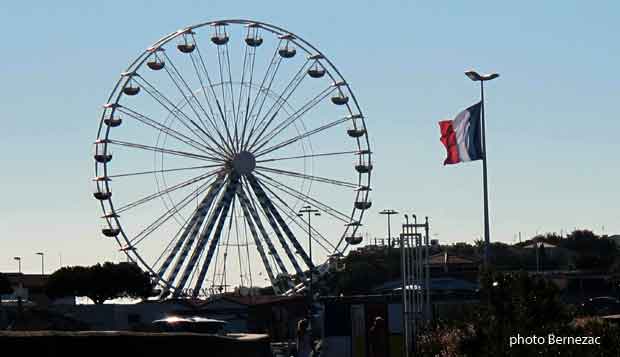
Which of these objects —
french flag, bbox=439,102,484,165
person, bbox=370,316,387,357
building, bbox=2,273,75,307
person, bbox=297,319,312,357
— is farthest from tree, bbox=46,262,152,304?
person, bbox=297,319,312,357

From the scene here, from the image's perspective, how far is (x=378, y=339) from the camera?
36.7 meters

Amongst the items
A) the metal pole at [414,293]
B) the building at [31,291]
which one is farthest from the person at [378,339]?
the building at [31,291]

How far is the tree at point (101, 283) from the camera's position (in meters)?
107

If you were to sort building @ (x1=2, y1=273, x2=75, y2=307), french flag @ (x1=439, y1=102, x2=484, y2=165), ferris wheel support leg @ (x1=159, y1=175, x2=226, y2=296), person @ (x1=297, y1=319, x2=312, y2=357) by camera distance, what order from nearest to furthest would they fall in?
person @ (x1=297, y1=319, x2=312, y2=357), french flag @ (x1=439, y1=102, x2=484, y2=165), ferris wheel support leg @ (x1=159, y1=175, x2=226, y2=296), building @ (x1=2, y1=273, x2=75, y2=307)

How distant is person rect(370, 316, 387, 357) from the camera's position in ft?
116

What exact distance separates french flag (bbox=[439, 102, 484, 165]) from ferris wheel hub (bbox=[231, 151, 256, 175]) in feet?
93.3

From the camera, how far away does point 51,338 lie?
2195 cm

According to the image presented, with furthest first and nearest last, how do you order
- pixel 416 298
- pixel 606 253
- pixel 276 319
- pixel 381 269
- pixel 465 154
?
pixel 606 253 < pixel 381 269 < pixel 276 319 < pixel 465 154 < pixel 416 298

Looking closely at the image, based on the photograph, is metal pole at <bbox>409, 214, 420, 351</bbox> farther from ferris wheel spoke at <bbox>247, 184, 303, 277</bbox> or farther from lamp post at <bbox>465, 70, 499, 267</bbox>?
ferris wheel spoke at <bbox>247, 184, 303, 277</bbox>

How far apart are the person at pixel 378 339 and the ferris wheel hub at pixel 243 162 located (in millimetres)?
34159

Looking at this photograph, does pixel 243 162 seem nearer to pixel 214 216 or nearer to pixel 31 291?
pixel 214 216

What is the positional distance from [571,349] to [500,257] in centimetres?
12776

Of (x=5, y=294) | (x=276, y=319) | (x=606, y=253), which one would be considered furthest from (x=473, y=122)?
(x=606, y=253)

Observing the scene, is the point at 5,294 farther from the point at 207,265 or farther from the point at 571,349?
the point at 571,349
